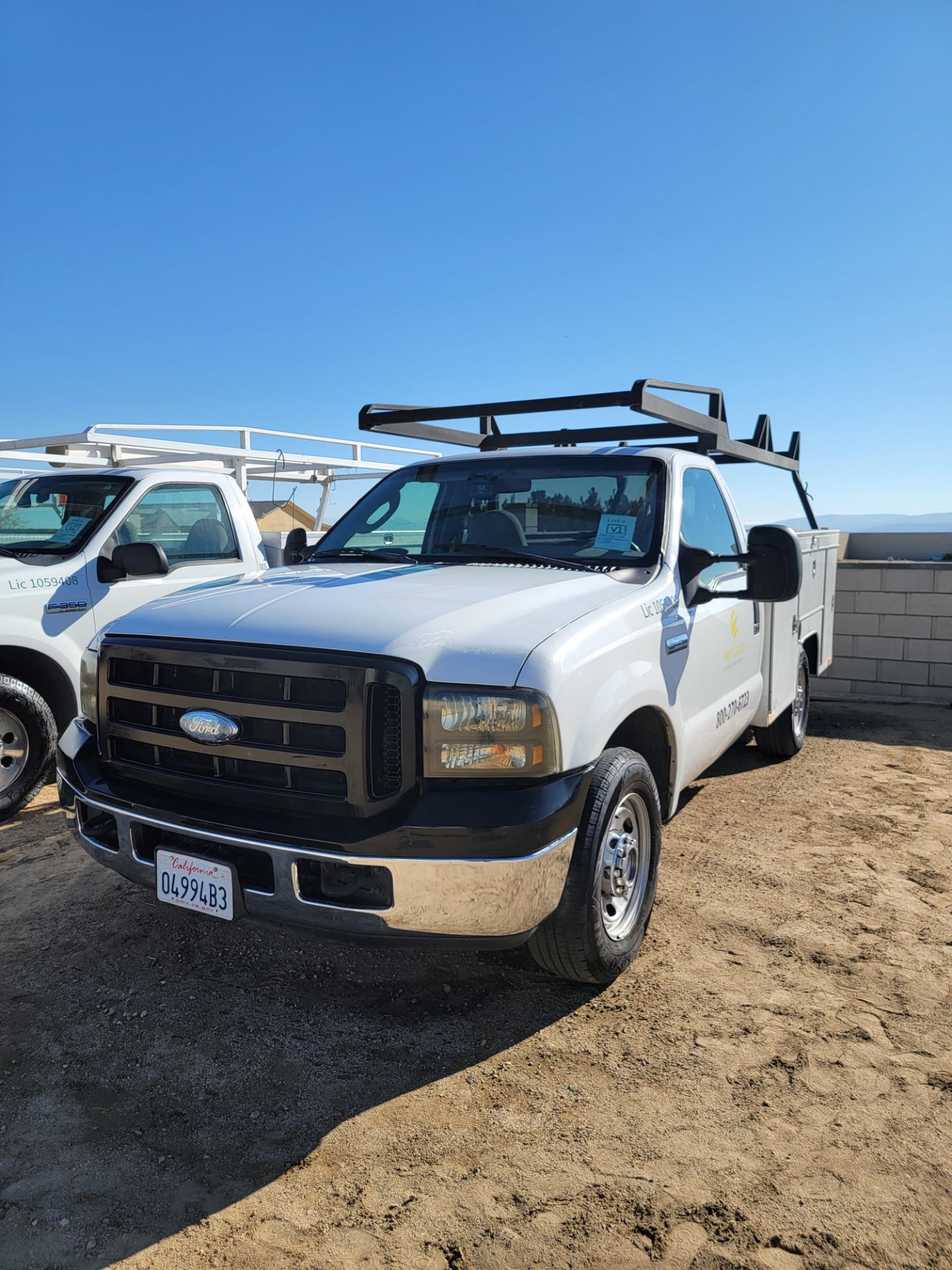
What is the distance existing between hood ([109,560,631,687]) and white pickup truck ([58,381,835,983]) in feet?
0.03

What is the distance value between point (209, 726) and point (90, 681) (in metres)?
0.85

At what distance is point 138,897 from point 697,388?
3749mm

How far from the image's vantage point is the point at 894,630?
9.28 m

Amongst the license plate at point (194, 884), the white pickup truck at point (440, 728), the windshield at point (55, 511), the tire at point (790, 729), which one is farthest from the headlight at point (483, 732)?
the tire at point (790, 729)

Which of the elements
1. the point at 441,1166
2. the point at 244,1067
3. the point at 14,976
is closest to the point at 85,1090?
the point at 244,1067

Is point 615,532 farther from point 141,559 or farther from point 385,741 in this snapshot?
point 141,559

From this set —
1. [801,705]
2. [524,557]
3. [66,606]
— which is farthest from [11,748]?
[801,705]

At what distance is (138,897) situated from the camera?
4.25 m

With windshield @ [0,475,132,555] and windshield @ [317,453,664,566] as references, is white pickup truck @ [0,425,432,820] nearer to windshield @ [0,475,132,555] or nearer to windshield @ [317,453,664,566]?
windshield @ [0,475,132,555]

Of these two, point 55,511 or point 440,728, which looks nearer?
point 440,728

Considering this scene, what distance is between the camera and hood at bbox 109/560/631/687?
8.80 ft

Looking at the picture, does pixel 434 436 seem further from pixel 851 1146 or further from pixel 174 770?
pixel 851 1146

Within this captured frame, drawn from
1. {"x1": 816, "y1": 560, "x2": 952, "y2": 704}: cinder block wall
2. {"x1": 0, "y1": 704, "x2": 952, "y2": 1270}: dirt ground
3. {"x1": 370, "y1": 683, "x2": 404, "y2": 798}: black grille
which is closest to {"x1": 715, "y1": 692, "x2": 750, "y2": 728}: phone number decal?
{"x1": 0, "y1": 704, "x2": 952, "y2": 1270}: dirt ground

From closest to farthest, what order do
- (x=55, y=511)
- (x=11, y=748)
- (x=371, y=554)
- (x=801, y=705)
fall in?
(x=371, y=554) → (x=11, y=748) → (x=55, y=511) → (x=801, y=705)
